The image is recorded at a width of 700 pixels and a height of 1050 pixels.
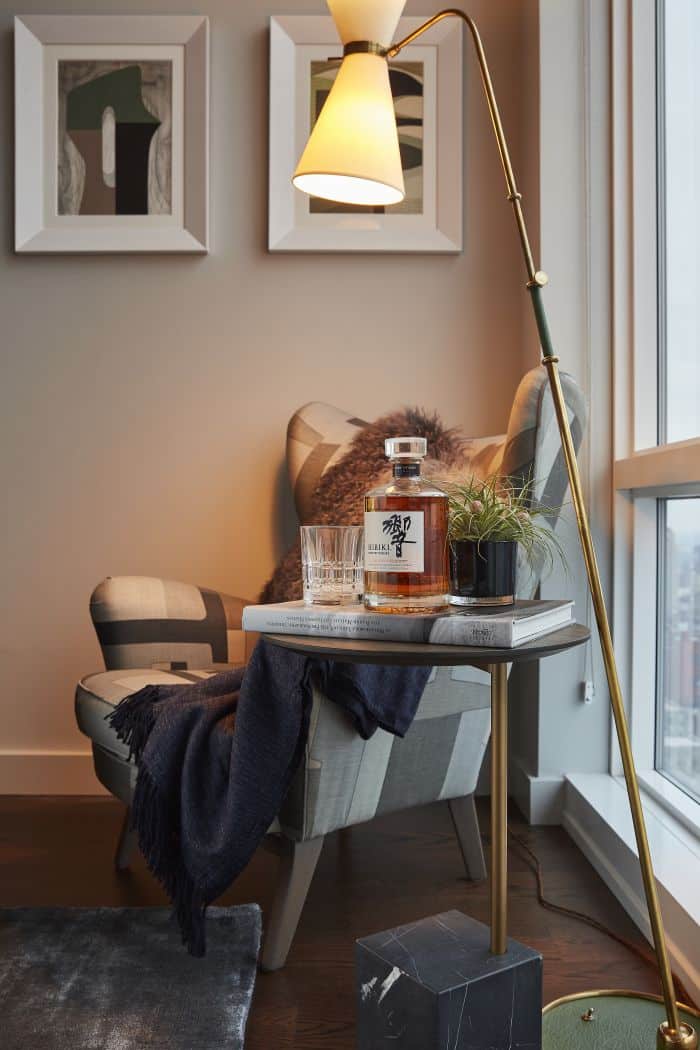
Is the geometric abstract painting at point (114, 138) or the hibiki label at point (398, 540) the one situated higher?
the geometric abstract painting at point (114, 138)

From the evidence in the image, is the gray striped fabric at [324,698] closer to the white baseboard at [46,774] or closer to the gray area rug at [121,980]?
the gray area rug at [121,980]

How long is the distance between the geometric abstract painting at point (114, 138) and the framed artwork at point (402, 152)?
0.31 meters

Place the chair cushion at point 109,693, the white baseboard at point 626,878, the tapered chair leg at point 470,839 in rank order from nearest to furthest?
the white baseboard at point 626,878
the chair cushion at point 109,693
the tapered chair leg at point 470,839

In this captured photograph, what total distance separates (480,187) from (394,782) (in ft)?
5.28

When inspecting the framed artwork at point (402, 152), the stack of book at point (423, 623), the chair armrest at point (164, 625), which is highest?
the framed artwork at point (402, 152)

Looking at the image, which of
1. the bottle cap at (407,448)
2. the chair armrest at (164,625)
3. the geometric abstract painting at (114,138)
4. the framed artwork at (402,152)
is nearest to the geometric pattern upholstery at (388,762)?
the bottle cap at (407,448)

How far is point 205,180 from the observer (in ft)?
7.91

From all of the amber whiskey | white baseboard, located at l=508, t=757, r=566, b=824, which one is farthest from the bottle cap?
white baseboard, located at l=508, t=757, r=566, b=824

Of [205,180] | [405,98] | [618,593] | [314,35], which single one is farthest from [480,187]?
[618,593]

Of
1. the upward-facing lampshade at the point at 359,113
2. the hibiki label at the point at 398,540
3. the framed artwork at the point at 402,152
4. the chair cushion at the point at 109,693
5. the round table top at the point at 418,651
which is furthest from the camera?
the framed artwork at the point at 402,152

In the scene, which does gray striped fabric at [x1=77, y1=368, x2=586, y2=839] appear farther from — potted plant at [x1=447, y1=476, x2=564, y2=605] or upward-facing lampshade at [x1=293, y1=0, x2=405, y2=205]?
upward-facing lampshade at [x1=293, y1=0, x2=405, y2=205]

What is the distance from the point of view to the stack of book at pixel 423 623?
104 cm

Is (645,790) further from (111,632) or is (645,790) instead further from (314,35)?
→ (314,35)

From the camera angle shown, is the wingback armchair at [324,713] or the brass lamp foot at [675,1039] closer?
the brass lamp foot at [675,1039]
